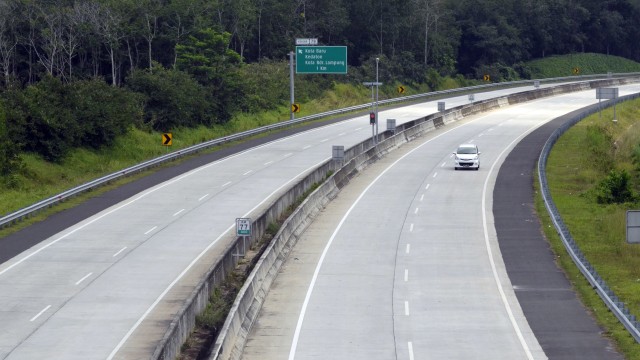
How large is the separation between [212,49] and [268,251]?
56.0 metres

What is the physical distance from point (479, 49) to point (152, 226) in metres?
108

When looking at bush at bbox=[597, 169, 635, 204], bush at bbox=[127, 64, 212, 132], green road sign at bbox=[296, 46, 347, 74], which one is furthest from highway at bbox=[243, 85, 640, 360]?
green road sign at bbox=[296, 46, 347, 74]

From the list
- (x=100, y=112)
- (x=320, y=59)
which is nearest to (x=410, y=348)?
(x=100, y=112)

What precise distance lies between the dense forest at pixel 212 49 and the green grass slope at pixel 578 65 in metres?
2.77

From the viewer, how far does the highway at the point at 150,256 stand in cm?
2784

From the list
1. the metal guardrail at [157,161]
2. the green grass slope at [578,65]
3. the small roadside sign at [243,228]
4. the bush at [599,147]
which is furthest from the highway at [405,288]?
the green grass slope at [578,65]

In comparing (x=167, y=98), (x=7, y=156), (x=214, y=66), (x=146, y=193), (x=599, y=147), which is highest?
(x=214, y=66)

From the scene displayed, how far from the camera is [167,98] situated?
258 feet

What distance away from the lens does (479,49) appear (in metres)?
146

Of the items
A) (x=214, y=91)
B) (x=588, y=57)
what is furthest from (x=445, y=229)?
(x=588, y=57)

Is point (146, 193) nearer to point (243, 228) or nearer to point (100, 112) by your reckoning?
point (243, 228)

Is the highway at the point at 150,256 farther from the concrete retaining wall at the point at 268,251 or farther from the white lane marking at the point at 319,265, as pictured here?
the concrete retaining wall at the point at 268,251

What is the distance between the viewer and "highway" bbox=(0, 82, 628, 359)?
27.8 m

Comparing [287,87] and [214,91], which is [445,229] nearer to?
[214,91]
